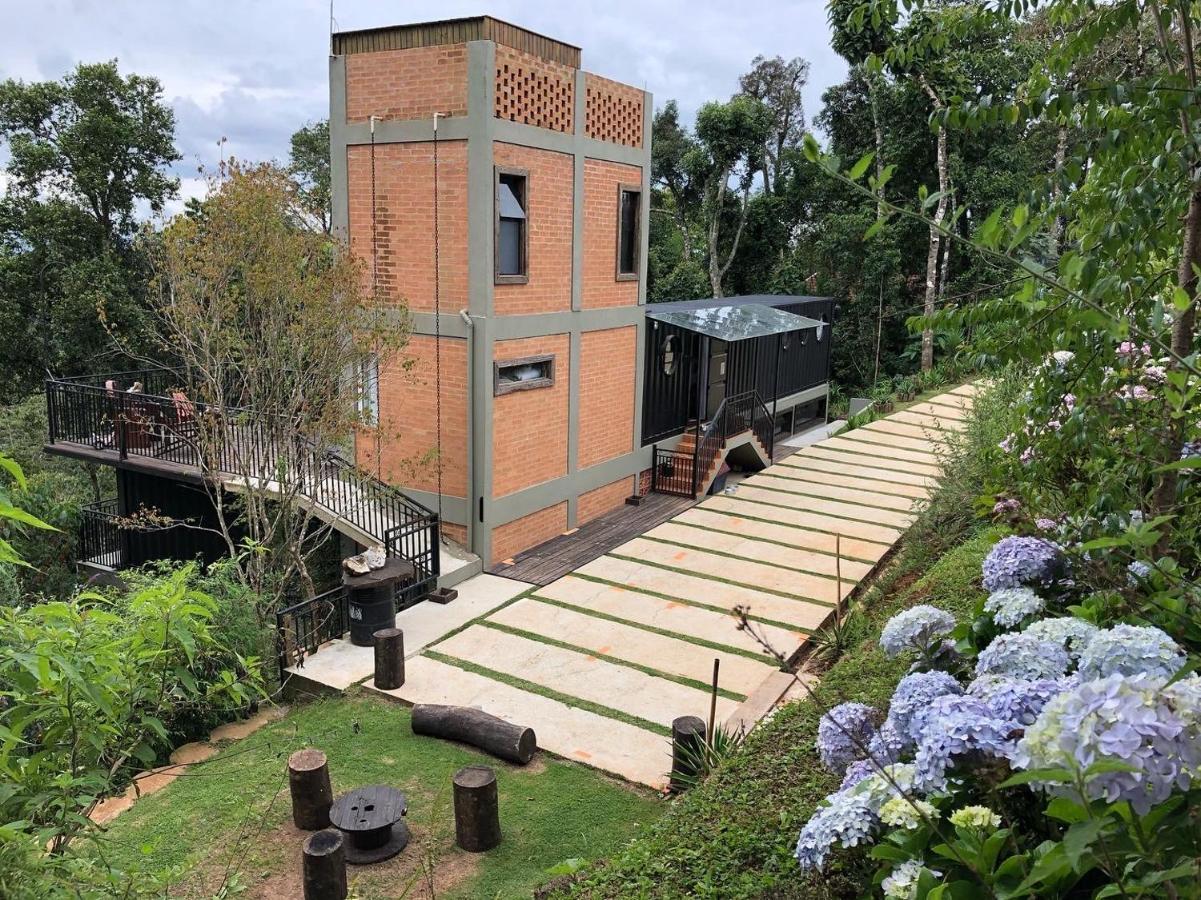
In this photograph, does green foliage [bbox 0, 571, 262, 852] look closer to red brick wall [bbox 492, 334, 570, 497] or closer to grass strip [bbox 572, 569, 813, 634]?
grass strip [bbox 572, 569, 813, 634]

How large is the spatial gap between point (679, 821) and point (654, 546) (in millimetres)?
7687

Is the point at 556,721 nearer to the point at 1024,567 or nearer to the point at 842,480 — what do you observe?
the point at 1024,567

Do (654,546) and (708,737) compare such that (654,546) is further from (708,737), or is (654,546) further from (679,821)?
(679,821)

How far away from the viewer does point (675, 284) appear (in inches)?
1254

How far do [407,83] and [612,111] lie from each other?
140 inches

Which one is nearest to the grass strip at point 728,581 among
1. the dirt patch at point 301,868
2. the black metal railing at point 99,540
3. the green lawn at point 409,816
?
the green lawn at point 409,816

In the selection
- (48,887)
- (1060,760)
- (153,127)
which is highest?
(153,127)

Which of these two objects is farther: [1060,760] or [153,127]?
[153,127]

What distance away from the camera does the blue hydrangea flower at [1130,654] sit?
2.44m

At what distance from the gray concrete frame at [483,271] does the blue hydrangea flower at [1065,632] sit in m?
9.17

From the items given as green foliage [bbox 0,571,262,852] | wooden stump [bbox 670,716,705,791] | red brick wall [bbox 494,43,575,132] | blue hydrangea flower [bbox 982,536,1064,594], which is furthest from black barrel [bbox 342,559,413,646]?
blue hydrangea flower [bbox 982,536,1064,594]

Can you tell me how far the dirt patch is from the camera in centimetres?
552

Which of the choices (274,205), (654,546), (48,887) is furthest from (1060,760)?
(654,546)

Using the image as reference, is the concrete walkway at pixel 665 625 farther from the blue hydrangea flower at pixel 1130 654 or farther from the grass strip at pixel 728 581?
the blue hydrangea flower at pixel 1130 654
